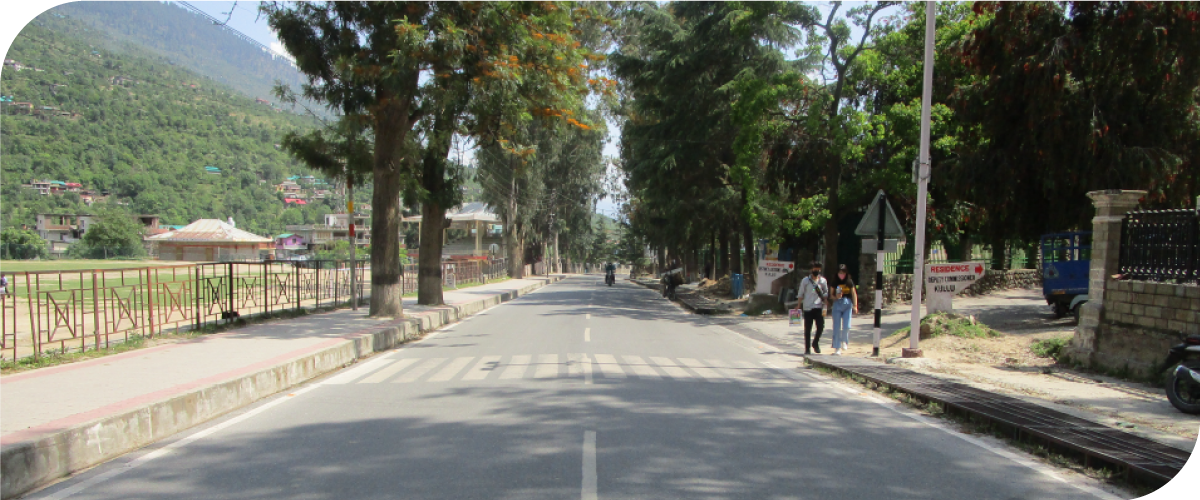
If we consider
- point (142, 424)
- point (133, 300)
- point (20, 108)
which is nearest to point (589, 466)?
point (142, 424)

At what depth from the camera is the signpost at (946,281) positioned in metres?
14.1

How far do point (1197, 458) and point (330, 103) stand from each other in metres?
16.9

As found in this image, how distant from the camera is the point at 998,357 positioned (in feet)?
41.4

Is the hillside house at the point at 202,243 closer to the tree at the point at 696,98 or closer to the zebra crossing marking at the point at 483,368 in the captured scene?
the tree at the point at 696,98

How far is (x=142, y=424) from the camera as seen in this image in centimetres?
658

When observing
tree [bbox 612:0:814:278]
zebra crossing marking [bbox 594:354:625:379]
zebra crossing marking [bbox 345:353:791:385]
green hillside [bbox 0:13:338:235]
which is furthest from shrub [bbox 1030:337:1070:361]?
green hillside [bbox 0:13:338:235]

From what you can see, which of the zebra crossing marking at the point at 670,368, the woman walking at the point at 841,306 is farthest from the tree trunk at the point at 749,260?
the zebra crossing marking at the point at 670,368

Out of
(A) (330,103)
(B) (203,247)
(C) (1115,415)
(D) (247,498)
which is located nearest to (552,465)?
(D) (247,498)

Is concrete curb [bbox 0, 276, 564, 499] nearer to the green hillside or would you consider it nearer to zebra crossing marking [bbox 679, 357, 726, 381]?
zebra crossing marking [bbox 679, 357, 726, 381]

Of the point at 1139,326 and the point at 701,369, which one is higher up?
the point at 1139,326

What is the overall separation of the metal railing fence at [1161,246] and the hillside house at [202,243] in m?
54.7

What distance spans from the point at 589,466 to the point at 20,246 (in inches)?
2411

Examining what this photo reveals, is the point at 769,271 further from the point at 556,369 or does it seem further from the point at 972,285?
the point at 556,369

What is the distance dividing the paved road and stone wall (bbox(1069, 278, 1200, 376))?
440 cm
